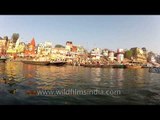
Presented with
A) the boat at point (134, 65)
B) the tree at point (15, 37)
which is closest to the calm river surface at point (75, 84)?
the boat at point (134, 65)

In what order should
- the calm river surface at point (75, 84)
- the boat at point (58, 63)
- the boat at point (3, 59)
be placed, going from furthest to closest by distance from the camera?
the boat at point (58, 63)
the boat at point (3, 59)
the calm river surface at point (75, 84)

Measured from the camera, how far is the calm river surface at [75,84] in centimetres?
430

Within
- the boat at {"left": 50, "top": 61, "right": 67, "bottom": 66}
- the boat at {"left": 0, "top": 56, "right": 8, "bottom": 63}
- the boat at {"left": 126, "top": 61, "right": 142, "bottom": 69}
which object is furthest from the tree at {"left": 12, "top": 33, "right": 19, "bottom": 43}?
the boat at {"left": 126, "top": 61, "right": 142, "bottom": 69}

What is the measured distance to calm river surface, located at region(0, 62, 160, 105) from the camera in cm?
430

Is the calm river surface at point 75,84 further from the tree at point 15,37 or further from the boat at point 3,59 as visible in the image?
the tree at point 15,37

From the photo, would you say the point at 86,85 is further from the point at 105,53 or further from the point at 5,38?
the point at 5,38

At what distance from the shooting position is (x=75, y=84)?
4449mm

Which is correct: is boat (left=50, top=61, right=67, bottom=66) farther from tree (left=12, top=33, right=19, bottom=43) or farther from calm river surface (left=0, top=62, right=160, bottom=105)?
tree (left=12, top=33, right=19, bottom=43)

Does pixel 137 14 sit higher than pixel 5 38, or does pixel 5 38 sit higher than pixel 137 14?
pixel 137 14

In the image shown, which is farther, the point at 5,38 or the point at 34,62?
the point at 34,62

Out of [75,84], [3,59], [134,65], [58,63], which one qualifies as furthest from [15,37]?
[134,65]

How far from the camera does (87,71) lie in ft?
15.6
